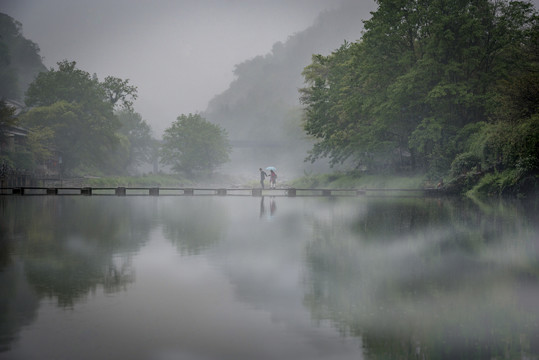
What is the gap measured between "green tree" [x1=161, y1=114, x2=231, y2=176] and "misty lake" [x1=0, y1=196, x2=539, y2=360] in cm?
9541

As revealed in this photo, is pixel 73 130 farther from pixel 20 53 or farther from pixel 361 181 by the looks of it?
pixel 20 53

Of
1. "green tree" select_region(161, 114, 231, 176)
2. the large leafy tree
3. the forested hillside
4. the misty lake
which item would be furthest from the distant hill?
the misty lake

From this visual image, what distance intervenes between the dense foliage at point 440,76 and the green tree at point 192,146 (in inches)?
2414

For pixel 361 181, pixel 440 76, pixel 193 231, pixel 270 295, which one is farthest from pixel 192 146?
pixel 270 295

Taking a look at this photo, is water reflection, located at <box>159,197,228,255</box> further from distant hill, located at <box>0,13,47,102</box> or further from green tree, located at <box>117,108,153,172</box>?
green tree, located at <box>117,108,153,172</box>

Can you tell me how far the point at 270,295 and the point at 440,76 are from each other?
39.2 m

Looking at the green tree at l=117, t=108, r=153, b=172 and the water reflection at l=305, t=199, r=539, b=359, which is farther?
the green tree at l=117, t=108, r=153, b=172

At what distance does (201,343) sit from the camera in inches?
235

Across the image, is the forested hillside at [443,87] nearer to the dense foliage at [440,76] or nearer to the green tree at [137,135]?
the dense foliage at [440,76]

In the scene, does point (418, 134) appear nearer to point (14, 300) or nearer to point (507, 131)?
point (507, 131)

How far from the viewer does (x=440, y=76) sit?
44.2 metres

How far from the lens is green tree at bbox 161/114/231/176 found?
4377 inches

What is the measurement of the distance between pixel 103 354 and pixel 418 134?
41.7 m

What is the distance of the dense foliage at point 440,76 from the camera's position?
41719mm
